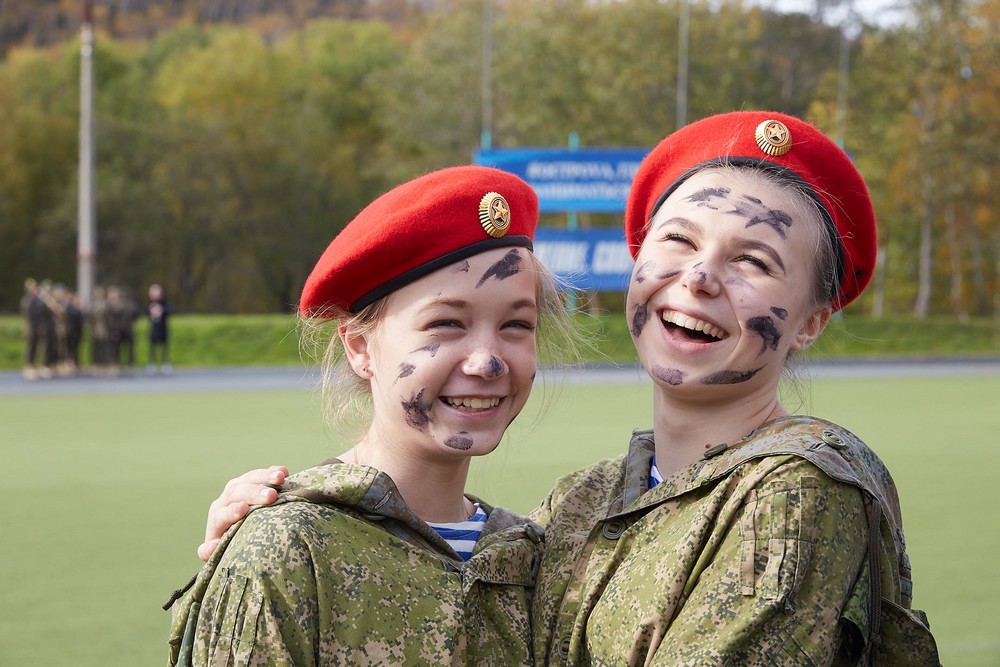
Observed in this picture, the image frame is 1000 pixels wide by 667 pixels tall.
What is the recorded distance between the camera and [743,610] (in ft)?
6.48

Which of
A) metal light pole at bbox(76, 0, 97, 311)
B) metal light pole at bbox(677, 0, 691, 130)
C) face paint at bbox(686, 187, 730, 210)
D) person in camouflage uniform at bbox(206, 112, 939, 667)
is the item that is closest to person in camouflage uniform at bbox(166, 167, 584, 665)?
person in camouflage uniform at bbox(206, 112, 939, 667)

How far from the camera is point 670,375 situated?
2.38m

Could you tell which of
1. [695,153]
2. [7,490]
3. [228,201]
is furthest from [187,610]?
[228,201]

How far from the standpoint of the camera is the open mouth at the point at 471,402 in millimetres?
2441

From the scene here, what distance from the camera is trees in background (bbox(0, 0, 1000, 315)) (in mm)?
40094

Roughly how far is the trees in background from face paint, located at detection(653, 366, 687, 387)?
1261 inches

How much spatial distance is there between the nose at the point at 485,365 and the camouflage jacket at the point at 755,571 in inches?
12.9

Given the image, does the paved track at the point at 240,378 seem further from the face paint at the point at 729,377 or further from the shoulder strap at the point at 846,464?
the shoulder strap at the point at 846,464

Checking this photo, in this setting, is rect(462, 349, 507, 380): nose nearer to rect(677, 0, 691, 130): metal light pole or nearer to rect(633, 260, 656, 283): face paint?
rect(633, 260, 656, 283): face paint

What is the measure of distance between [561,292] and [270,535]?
3.07 ft

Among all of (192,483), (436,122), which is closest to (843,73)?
(436,122)

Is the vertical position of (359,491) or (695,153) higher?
(695,153)

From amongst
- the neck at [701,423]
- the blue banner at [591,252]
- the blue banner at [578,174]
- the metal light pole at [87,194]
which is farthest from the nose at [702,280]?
the blue banner at [578,174]

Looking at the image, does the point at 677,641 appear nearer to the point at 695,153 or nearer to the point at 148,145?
the point at 695,153
